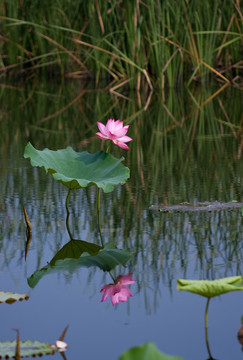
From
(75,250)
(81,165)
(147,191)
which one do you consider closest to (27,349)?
(75,250)

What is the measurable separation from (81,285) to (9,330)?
28cm

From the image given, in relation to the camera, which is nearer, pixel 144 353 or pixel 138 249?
pixel 144 353

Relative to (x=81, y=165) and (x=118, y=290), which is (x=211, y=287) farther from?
(x=81, y=165)

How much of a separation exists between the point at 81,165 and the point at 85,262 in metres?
0.55

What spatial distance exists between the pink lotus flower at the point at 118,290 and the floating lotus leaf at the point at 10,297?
0.17 m

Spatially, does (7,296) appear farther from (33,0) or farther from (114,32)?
(33,0)

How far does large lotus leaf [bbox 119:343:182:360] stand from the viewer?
0.89 metres

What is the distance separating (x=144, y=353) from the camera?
90 cm

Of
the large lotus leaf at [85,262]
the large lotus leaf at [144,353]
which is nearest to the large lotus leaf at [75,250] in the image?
the large lotus leaf at [85,262]

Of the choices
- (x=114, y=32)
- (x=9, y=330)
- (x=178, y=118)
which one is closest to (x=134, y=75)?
(x=114, y=32)

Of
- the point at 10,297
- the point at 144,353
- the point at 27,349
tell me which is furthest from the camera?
the point at 10,297

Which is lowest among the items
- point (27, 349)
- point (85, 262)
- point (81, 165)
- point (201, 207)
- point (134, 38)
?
point (27, 349)

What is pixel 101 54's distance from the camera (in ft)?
22.6

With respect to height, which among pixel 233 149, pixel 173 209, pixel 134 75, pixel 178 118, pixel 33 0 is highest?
pixel 33 0
